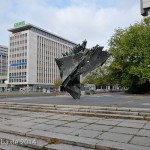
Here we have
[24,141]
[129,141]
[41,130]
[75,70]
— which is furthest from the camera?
[75,70]

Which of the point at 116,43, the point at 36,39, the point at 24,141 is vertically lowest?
the point at 24,141

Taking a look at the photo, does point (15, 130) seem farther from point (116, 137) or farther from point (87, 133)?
point (116, 137)

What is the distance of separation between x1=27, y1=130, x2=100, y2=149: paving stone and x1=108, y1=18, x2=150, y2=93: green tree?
32908mm

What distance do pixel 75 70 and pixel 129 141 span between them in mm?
12837

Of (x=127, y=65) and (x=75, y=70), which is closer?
(x=75, y=70)

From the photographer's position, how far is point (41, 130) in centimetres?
738

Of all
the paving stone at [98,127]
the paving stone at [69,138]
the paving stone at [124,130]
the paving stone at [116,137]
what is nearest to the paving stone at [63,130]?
the paving stone at [69,138]

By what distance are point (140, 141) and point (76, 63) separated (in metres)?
12.9

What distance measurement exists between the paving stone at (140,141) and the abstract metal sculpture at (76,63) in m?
12.4

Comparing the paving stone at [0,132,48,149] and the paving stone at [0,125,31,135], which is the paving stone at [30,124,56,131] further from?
the paving stone at [0,132,48,149]

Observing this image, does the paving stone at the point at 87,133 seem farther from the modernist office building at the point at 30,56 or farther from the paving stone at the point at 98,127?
the modernist office building at the point at 30,56

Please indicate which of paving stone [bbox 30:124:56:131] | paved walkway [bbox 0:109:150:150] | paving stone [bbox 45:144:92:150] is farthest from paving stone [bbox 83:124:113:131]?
paving stone [bbox 45:144:92:150]

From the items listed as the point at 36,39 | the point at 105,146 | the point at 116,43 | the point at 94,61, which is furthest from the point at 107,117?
the point at 36,39

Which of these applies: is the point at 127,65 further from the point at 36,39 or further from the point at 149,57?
the point at 36,39
